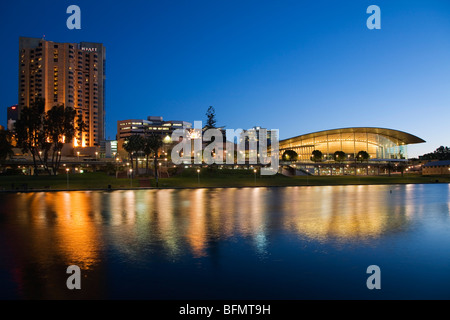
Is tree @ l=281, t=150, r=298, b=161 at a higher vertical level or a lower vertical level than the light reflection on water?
higher

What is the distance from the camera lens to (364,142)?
141750 millimetres

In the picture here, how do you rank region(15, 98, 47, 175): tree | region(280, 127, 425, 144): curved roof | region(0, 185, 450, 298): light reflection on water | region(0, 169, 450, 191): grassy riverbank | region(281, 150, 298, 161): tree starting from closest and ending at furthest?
region(0, 185, 450, 298): light reflection on water
region(0, 169, 450, 191): grassy riverbank
region(15, 98, 47, 175): tree
region(281, 150, 298, 161): tree
region(280, 127, 425, 144): curved roof

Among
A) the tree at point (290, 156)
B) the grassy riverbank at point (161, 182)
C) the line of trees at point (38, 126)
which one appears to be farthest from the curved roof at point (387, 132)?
the line of trees at point (38, 126)

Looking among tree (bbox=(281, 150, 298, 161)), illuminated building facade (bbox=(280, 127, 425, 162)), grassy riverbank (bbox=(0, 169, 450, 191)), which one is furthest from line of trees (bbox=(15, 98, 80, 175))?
illuminated building facade (bbox=(280, 127, 425, 162))

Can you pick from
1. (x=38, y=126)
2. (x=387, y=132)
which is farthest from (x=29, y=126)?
(x=387, y=132)

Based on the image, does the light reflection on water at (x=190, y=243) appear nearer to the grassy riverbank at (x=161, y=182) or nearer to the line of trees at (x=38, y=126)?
the grassy riverbank at (x=161, y=182)

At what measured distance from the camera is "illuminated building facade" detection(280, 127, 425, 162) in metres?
140

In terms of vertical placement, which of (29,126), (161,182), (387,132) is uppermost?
(387,132)

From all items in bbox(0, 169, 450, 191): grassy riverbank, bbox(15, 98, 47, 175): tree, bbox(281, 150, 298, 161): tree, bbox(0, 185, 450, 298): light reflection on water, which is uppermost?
bbox(15, 98, 47, 175): tree

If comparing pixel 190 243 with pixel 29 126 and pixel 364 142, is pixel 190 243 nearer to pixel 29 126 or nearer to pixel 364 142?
pixel 29 126

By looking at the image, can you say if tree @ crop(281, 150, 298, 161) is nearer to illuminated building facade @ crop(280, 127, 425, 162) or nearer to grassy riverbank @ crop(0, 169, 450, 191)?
illuminated building facade @ crop(280, 127, 425, 162)

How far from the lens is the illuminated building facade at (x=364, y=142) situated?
140 metres
